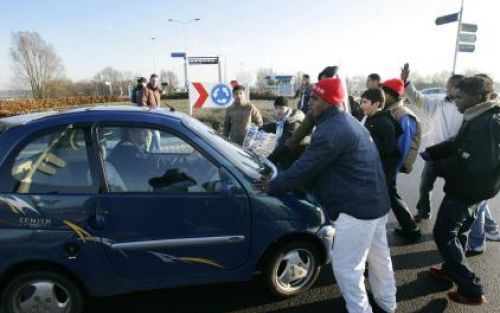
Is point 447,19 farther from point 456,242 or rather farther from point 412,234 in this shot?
point 456,242

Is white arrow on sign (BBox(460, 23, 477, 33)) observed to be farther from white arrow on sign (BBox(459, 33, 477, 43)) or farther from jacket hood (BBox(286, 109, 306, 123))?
jacket hood (BBox(286, 109, 306, 123))

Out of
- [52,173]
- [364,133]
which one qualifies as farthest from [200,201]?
[364,133]

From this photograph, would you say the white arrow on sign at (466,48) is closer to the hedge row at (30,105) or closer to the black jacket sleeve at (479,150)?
the black jacket sleeve at (479,150)

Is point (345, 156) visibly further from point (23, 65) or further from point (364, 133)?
point (23, 65)

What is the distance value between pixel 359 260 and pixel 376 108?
166 cm

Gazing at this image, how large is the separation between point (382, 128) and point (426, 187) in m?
1.94

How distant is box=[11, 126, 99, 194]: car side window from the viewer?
2691 millimetres

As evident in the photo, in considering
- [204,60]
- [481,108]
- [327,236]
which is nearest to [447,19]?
[481,108]

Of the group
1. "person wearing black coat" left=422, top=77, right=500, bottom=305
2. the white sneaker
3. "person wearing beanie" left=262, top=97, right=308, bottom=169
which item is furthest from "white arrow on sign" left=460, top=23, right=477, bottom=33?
"person wearing black coat" left=422, top=77, right=500, bottom=305

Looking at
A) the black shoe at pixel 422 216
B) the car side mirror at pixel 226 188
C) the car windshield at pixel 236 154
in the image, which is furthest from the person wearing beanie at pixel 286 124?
the black shoe at pixel 422 216

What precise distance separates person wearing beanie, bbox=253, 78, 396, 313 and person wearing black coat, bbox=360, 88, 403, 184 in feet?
3.22

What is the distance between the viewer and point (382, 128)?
11.8ft

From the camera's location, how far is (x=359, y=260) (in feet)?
8.90

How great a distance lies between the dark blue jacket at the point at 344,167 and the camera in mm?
2584
